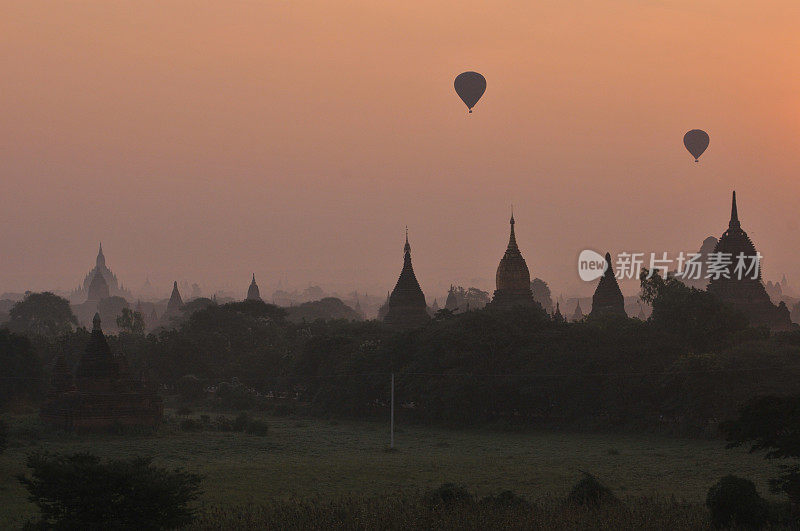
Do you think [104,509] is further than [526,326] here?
No

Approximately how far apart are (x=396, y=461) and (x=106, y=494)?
68.6ft

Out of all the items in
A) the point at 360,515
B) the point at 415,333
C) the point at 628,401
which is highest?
the point at 415,333

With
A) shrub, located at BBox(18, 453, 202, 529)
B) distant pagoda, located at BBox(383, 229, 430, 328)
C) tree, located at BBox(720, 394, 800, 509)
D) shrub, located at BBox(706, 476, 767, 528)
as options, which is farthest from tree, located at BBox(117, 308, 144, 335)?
tree, located at BBox(720, 394, 800, 509)

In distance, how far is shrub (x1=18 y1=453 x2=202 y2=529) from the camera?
2416cm

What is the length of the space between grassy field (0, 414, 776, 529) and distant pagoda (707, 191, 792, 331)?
45215 millimetres

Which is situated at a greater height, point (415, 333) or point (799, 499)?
point (415, 333)

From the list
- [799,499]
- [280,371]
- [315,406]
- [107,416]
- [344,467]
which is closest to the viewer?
[799,499]

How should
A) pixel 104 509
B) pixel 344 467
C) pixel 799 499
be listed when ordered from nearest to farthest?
pixel 104 509, pixel 799 499, pixel 344 467

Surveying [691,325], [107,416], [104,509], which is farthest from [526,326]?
[104,509]

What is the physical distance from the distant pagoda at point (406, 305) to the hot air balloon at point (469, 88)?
→ 19.0m

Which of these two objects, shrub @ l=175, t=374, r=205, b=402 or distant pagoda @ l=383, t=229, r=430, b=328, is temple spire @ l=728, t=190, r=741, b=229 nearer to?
distant pagoda @ l=383, t=229, r=430, b=328

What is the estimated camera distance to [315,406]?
215 ft

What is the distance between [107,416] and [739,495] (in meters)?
33.8

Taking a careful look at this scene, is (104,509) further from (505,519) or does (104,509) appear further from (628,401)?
(628,401)
